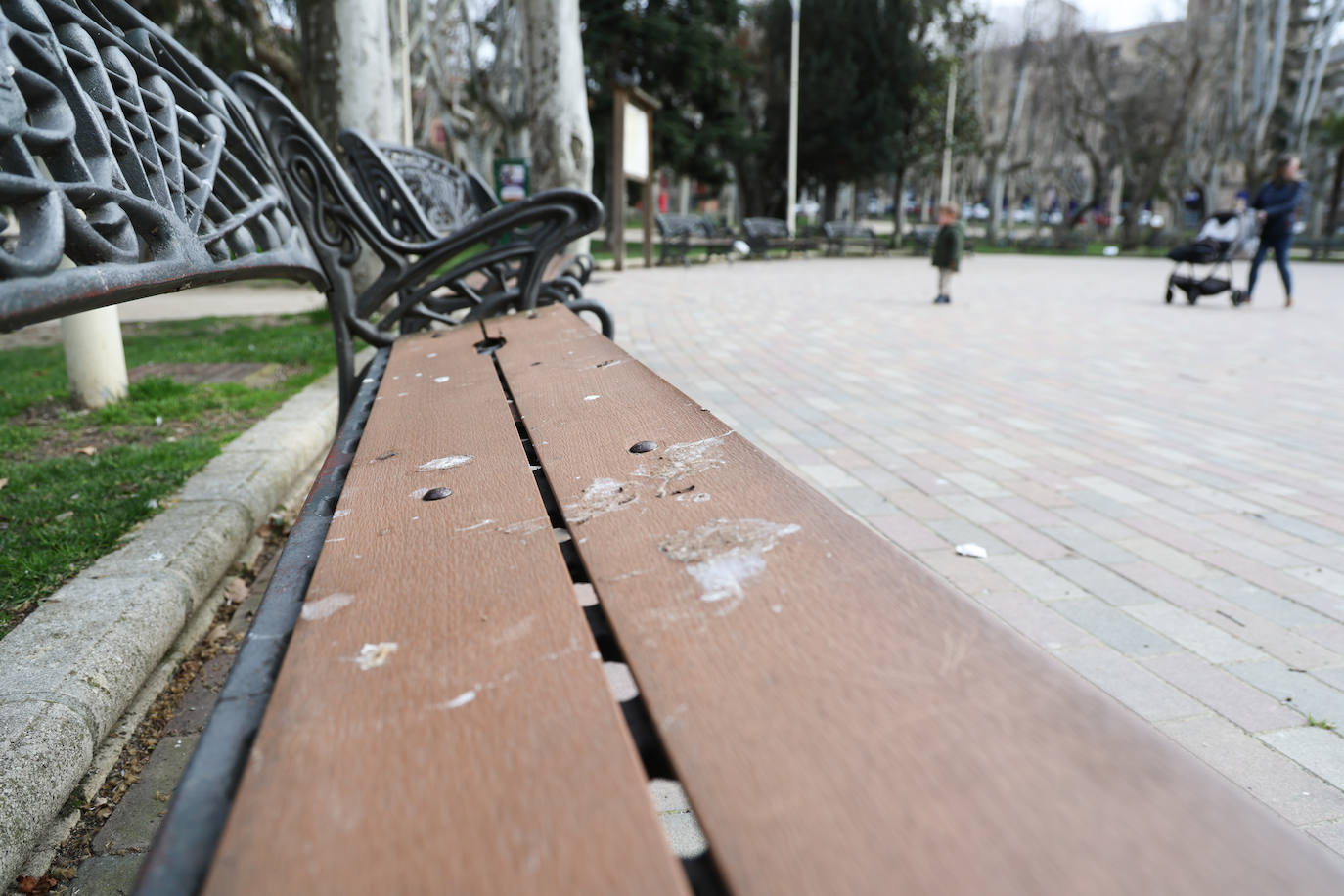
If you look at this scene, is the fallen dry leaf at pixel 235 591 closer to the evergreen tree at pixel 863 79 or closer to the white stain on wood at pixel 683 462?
the white stain on wood at pixel 683 462

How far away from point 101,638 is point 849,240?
25230 mm

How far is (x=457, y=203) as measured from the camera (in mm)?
6180

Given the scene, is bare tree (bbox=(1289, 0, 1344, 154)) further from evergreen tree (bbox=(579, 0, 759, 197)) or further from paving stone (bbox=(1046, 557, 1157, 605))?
paving stone (bbox=(1046, 557, 1157, 605))

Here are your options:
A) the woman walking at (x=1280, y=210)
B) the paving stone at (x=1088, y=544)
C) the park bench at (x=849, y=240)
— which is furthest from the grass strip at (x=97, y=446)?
the park bench at (x=849, y=240)

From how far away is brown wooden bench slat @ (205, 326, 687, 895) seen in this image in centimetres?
57

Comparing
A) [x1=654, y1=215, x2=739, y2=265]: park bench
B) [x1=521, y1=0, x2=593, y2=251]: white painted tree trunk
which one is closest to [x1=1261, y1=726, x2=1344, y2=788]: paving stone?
[x1=521, y1=0, x2=593, y2=251]: white painted tree trunk

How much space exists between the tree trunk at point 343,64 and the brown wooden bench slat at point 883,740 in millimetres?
5577

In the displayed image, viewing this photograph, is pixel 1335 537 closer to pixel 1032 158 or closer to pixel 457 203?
pixel 457 203

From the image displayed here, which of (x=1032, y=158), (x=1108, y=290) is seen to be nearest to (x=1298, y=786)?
(x=1108, y=290)

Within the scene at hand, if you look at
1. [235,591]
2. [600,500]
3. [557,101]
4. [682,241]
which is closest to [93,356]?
[235,591]

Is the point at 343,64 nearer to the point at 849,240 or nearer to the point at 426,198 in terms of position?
the point at 426,198

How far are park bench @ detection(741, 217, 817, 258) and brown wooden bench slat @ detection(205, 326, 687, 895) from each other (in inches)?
845

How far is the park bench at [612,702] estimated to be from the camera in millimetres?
569

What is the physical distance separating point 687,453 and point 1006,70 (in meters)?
49.0
